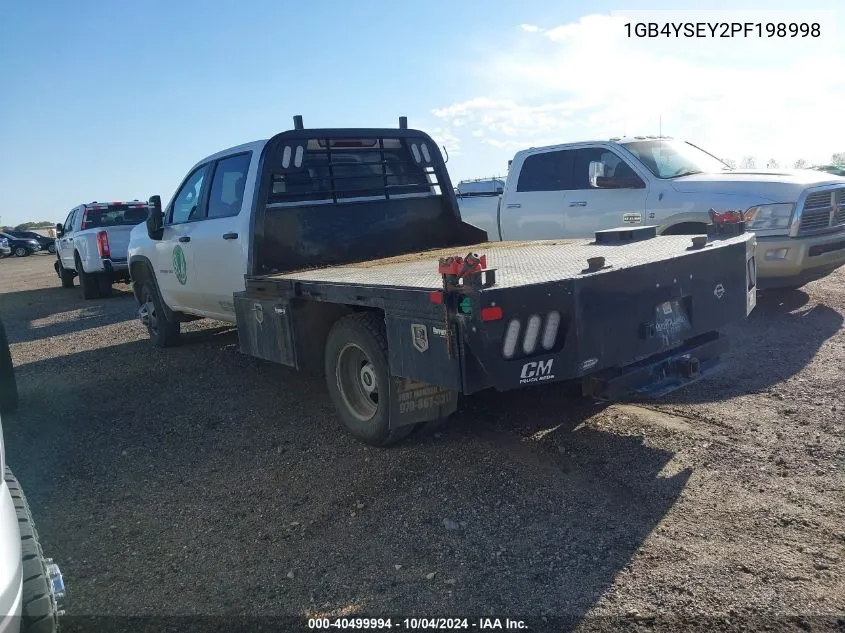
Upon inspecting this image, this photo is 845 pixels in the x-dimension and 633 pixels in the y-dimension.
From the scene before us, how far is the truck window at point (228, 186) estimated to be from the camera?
6.32m

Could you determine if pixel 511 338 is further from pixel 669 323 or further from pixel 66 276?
pixel 66 276

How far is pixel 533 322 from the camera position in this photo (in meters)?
3.48

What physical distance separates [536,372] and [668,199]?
17.0ft

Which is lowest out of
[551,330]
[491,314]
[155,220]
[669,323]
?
[669,323]

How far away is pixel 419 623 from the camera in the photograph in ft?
9.47

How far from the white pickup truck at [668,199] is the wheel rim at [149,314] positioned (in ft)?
15.1

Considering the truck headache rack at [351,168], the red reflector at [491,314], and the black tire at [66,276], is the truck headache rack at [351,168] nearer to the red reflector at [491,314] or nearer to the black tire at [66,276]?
the red reflector at [491,314]

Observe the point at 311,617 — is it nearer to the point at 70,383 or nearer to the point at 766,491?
the point at 766,491

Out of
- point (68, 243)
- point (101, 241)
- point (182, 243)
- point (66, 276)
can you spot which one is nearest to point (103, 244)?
point (101, 241)

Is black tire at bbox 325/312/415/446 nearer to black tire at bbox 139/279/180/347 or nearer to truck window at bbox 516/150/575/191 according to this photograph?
black tire at bbox 139/279/180/347

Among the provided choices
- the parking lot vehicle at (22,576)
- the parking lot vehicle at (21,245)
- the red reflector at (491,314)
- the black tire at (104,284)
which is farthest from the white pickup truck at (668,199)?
the parking lot vehicle at (21,245)

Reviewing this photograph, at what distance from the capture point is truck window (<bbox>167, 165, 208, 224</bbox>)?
714cm

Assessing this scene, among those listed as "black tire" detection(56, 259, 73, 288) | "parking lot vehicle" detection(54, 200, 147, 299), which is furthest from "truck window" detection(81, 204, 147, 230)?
"black tire" detection(56, 259, 73, 288)

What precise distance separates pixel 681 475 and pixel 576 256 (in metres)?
1.48
